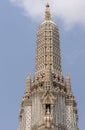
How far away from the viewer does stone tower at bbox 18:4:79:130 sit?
72.9 m

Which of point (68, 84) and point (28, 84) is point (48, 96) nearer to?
point (28, 84)

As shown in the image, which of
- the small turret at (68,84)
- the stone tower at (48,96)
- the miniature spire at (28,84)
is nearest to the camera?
the stone tower at (48,96)

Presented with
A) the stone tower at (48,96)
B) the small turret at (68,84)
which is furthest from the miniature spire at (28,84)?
the small turret at (68,84)

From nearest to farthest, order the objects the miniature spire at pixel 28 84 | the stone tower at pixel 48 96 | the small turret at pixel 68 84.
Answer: the stone tower at pixel 48 96, the miniature spire at pixel 28 84, the small turret at pixel 68 84

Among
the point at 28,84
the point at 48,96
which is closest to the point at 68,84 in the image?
the point at 48,96

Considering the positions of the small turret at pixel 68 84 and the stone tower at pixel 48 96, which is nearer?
the stone tower at pixel 48 96

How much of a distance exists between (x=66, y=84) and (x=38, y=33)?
33.5 feet

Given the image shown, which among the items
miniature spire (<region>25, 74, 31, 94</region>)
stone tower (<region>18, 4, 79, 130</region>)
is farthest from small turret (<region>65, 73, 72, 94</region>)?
miniature spire (<region>25, 74, 31, 94</region>)

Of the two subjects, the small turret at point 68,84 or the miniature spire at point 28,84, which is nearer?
the miniature spire at point 28,84

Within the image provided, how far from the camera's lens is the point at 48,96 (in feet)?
243

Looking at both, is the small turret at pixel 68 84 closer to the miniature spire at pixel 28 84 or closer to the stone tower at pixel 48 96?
the stone tower at pixel 48 96

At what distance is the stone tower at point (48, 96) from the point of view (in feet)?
239

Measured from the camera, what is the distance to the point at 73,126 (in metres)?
74.8

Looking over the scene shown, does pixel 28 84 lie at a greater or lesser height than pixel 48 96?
greater
